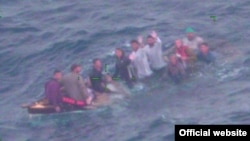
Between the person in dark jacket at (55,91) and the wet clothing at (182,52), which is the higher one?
the wet clothing at (182,52)

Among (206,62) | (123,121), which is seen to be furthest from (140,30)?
(123,121)

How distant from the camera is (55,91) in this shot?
26.9 metres

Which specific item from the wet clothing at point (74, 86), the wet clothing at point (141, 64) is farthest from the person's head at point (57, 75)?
the wet clothing at point (141, 64)

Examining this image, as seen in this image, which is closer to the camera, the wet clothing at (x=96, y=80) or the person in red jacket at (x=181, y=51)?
the wet clothing at (x=96, y=80)

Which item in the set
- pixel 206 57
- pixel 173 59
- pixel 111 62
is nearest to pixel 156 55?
pixel 173 59

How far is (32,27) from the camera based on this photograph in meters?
35.0

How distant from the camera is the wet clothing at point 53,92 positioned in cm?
2677

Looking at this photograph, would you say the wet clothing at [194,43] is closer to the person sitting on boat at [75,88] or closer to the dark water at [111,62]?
the dark water at [111,62]

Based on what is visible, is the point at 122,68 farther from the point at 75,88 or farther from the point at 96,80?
the point at 75,88

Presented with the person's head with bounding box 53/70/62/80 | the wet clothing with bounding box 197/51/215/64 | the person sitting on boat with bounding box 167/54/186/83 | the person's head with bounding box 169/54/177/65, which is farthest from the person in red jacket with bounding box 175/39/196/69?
the person's head with bounding box 53/70/62/80

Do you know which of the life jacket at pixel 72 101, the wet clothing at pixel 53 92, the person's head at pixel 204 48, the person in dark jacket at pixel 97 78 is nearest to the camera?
the wet clothing at pixel 53 92

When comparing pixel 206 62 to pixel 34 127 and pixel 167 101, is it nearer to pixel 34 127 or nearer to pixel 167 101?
pixel 167 101

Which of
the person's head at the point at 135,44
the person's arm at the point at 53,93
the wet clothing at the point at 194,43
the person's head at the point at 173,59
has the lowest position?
the person's arm at the point at 53,93

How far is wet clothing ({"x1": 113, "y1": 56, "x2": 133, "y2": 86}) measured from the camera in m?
28.2
